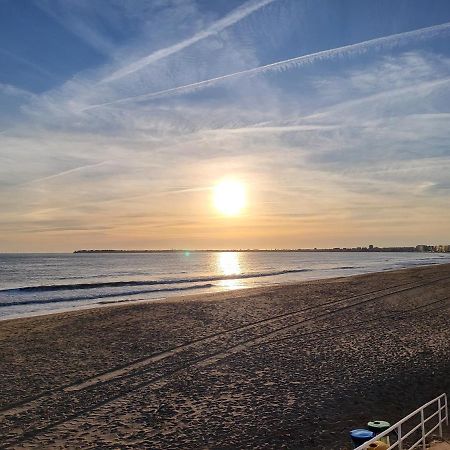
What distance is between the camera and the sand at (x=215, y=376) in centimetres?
1013

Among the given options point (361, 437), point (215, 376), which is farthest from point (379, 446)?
point (215, 376)

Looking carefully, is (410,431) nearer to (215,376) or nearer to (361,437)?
(361,437)

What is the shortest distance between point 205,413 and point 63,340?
11.0 meters

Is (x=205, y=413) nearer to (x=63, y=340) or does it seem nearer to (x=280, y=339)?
(x=280, y=339)

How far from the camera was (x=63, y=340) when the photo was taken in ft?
66.0

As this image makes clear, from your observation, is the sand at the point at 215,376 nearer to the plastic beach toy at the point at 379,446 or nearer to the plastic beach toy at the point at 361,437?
the plastic beach toy at the point at 361,437

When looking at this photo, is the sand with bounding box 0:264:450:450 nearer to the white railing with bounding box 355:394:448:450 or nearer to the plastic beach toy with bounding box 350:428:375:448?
the white railing with bounding box 355:394:448:450

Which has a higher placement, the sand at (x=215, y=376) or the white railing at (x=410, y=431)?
the white railing at (x=410, y=431)

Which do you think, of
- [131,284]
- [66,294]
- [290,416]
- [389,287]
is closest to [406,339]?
[290,416]

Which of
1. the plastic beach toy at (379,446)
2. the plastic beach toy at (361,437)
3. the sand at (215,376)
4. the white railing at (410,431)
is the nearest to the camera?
the white railing at (410,431)

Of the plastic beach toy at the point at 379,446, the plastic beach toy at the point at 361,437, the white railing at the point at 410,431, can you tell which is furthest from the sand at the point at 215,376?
the plastic beach toy at the point at 379,446

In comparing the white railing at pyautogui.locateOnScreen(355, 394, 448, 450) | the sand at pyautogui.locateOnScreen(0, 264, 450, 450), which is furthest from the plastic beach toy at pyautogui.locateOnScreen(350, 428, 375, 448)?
the sand at pyautogui.locateOnScreen(0, 264, 450, 450)

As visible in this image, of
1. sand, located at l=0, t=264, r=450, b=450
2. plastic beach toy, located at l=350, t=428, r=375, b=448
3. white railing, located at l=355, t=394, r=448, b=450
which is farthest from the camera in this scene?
sand, located at l=0, t=264, r=450, b=450

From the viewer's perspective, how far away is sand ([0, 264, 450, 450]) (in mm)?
10133
